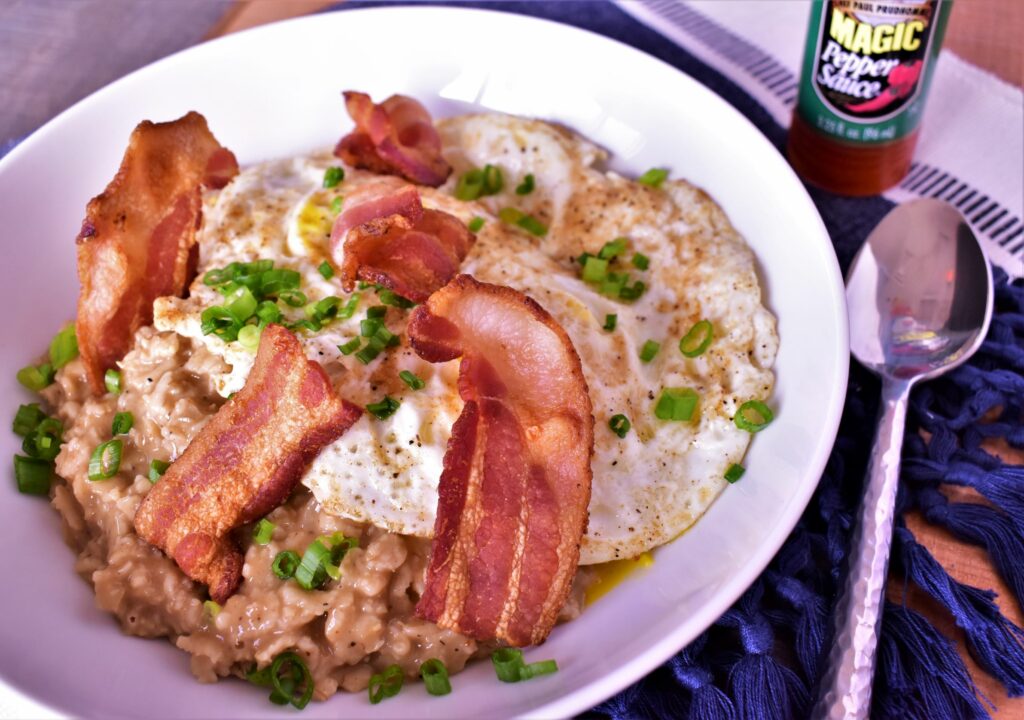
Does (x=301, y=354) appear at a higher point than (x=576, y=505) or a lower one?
higher

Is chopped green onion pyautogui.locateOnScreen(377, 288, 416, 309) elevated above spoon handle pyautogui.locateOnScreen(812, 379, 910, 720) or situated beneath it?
elevated above

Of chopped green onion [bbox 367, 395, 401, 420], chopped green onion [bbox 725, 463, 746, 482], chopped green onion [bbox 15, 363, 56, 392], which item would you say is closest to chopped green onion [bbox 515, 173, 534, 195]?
chopped green onion [bbox 367, 395, 401, 420]

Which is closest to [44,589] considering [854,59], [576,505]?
[576,505]

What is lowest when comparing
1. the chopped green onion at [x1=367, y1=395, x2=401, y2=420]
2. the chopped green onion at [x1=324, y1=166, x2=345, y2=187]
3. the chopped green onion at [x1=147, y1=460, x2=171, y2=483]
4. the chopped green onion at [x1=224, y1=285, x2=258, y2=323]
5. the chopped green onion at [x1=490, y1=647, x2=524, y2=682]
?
the chopped green onion at [x1=490, y1=647, x2=524, y2=682]

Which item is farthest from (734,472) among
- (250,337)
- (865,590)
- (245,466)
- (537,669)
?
(250,337)

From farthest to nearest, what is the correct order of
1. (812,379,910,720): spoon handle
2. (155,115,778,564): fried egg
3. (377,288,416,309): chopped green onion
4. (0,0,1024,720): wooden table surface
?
(0,0,1024,720): wooden table surface < (377,288,416,309): chopped green onion < (155,115,778,564): fried egg < (812,379,910,720): spoon handle

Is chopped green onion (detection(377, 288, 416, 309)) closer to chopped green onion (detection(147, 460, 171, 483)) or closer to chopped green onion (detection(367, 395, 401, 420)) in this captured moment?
chopped green onion (detection(367, 395, 401, 420))

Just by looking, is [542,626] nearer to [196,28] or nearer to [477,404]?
[477,404]
